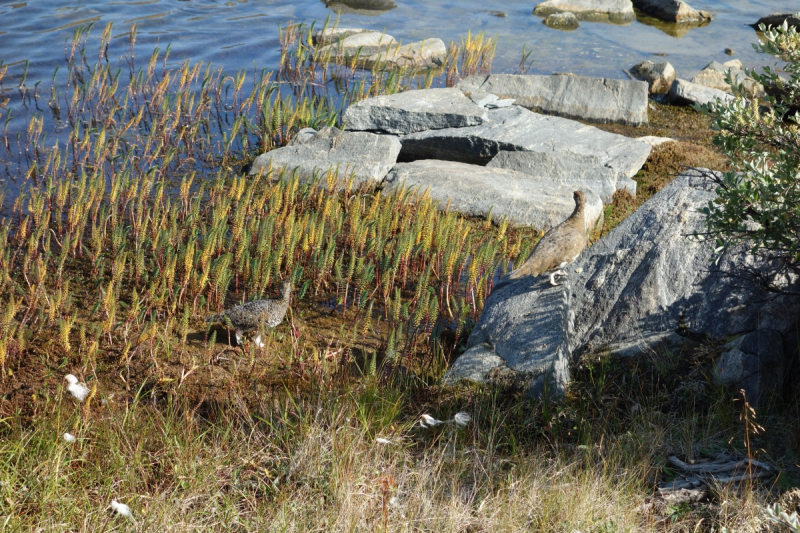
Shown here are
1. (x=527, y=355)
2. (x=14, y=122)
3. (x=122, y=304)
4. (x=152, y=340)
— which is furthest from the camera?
(x=14, y=122)

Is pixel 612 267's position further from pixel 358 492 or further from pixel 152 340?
→ pixel 152 340

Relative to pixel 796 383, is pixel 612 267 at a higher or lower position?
higher

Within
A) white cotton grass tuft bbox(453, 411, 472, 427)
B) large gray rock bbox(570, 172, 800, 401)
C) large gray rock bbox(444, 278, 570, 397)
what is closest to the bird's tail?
large gray rock bbox(444, 278, 570, 397)

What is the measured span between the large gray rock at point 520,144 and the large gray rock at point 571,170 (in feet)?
0.48

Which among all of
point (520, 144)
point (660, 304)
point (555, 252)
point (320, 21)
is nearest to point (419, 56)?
point (320, 21)

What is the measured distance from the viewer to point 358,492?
12.3ft

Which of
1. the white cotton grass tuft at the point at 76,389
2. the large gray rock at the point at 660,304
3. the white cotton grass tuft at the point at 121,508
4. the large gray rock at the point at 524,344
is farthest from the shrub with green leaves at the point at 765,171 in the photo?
the white cotton grass tuft at the point at 76,389

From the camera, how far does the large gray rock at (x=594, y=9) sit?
65.5 ft

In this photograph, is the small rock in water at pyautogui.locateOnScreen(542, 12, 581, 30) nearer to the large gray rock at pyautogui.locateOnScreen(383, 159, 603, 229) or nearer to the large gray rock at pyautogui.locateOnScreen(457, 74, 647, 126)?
the large gray rock at pyautogui.locateOnScreen(457, 74, 647, 126)

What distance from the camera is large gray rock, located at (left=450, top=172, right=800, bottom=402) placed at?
4.66 m

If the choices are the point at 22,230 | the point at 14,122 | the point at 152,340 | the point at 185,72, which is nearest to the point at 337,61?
the point at 185,72

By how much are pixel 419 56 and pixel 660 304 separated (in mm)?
10146

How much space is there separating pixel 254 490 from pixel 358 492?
1.90 feet

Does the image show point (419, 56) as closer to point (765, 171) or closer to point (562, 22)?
point (562, 22)
